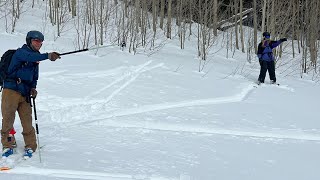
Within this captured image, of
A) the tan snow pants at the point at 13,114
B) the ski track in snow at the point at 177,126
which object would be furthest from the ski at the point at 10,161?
the ski track in snow at the point at 177,126

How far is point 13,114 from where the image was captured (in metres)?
5.57

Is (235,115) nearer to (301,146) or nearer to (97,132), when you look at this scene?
(301,146)

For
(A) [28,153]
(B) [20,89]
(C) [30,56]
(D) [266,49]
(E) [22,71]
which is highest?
(C) [30,56]

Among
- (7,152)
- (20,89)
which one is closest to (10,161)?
(7,152)

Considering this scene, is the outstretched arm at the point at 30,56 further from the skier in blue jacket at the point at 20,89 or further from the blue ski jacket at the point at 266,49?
the blue ski jacket at the point at 266,49

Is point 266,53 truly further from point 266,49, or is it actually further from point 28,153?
point 28,153

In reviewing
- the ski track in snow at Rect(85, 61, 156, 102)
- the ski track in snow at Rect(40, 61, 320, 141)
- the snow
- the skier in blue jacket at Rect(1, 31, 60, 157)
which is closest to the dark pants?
the snow

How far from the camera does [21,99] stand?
5602 millimetres

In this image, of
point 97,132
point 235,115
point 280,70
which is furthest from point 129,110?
point 280,70

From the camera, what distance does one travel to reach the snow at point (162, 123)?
558cm

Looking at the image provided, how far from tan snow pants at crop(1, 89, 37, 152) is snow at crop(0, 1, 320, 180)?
268 mm

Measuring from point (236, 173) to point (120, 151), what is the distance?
179cm

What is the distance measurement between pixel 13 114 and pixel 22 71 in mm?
613

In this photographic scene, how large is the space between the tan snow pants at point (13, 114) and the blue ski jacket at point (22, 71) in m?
0.09
